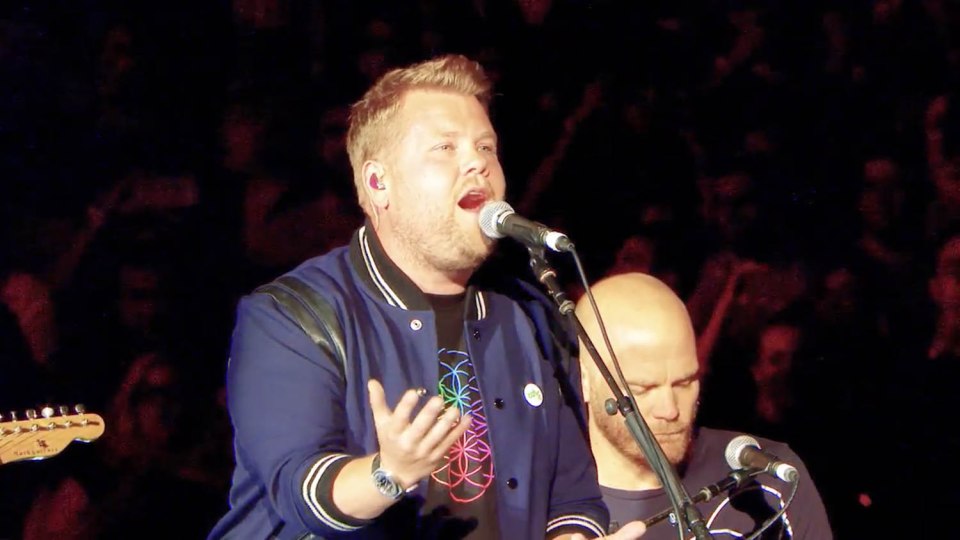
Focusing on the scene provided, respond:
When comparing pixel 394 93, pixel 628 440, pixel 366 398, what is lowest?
pixel 628 440

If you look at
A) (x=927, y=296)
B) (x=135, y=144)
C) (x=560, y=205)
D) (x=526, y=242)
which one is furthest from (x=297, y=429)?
(x=927, y=296)

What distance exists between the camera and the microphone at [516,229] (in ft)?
5.62

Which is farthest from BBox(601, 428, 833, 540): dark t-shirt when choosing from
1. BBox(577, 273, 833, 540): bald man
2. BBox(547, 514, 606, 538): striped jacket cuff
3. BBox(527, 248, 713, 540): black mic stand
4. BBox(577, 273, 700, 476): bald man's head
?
BBox(527, 248, 713, 540): black mic stand

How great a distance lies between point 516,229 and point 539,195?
1.60m

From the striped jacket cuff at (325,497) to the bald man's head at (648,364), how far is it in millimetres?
1201

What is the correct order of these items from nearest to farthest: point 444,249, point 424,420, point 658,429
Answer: point 424,420, point 444,249, point 658,429

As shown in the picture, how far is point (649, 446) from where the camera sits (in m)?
1.64

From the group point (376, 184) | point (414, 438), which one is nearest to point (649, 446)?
point (414, 438)

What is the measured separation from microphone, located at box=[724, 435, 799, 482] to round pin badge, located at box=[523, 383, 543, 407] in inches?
18.1

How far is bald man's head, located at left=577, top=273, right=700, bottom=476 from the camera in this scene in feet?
8.96

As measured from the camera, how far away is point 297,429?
1835 millimetres

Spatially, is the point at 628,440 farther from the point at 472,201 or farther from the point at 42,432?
the point at 42,432

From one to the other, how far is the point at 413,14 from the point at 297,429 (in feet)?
6.24

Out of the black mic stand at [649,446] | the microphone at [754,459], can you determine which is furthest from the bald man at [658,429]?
the black mic stand at [649,446]
